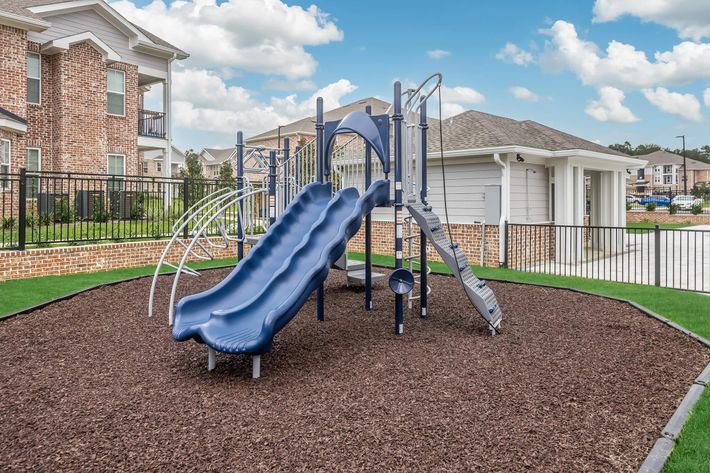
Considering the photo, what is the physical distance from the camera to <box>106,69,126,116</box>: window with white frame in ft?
65.2

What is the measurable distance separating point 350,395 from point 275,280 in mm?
1470

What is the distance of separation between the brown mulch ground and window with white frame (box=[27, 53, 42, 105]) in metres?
14.3

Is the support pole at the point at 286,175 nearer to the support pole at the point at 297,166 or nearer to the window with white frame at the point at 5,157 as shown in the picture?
the support pole at the point at 297,166

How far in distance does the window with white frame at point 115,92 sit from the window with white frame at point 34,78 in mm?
2383

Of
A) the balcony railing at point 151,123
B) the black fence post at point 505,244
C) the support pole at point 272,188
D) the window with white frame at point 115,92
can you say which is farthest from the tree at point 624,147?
the support pole at point 272,188

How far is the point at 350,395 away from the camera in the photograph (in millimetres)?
4117

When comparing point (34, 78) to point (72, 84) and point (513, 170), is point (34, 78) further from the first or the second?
point (513, 170)

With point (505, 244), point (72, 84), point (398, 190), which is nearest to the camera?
point (398, 190)

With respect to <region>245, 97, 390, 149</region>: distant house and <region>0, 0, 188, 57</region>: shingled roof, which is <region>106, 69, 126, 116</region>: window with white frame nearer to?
<region>0, 0, 188, 57</region>: shingled roof

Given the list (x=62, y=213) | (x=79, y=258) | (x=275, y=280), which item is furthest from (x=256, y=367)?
(x=62, y=213)

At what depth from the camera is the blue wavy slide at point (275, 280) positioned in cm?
452

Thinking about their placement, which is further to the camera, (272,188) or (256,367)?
(272,188)

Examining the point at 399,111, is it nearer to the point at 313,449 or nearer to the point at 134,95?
the point at 313,449

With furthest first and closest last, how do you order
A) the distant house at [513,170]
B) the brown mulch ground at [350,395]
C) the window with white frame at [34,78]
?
the window with white frame at [34,78] → the distant house at [513,170] → the brown mulch ground at [350,395]
